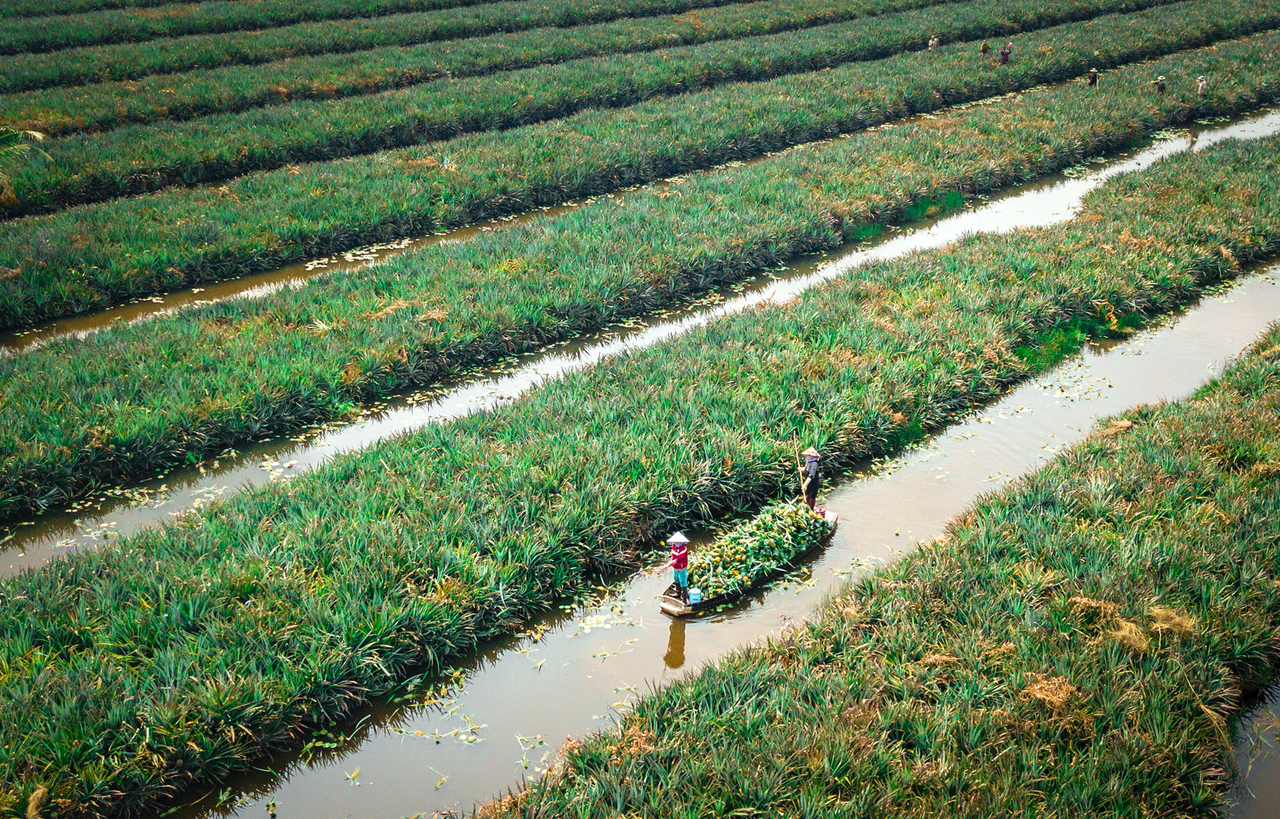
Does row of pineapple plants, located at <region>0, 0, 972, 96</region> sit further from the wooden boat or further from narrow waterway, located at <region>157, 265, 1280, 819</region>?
the wooden boat

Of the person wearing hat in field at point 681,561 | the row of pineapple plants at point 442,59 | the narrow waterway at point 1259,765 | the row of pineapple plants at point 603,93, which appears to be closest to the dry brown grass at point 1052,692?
the narrow waterway at point 1259,765

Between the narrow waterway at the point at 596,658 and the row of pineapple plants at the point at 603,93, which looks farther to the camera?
the row of pineapple plants at the point at 603,93

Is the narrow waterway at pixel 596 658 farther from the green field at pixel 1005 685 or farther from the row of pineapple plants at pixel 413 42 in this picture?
the row of pineapple plants at pixel 413 42

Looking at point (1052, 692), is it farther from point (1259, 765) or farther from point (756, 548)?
point (756, 548)

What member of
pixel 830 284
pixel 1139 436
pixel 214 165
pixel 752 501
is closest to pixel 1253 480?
pixel 1139 436

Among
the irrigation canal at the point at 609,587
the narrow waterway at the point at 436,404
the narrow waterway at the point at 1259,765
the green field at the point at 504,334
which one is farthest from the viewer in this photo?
the narrow waterway at the point at 436,404

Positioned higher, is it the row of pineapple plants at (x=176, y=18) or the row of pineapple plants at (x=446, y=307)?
the row of pineapple plants at (x=176, y=18)

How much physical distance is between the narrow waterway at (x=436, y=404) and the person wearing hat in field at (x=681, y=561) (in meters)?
→ 3.05

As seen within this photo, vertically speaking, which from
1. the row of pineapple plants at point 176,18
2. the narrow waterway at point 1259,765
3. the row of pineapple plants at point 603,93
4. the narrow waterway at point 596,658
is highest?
the row of pineapple plants at point 176,18

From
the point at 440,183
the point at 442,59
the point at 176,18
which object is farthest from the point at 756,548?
the point at 176,18

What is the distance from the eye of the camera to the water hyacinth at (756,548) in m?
5.62

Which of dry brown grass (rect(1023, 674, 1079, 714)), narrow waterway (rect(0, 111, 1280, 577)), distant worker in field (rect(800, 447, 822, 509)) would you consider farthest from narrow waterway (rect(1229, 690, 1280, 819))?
narrow waterway (rect(0, 111, 1280, 577))

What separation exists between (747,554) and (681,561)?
0.63 meters

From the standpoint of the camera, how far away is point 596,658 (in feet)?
17.0
